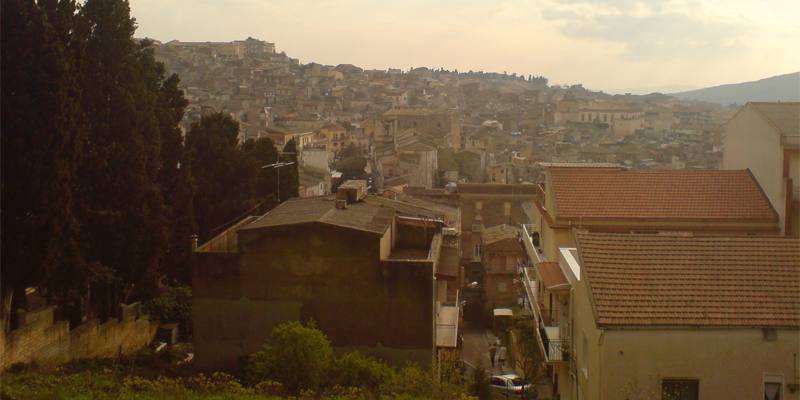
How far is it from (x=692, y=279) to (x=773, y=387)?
187cm

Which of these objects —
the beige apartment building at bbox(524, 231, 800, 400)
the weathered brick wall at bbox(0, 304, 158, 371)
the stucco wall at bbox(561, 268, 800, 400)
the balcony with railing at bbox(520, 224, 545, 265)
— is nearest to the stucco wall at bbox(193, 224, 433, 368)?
the weathered brick wall at bbox(0, 304, 158, 371)

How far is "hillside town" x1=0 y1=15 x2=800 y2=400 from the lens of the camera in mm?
12766

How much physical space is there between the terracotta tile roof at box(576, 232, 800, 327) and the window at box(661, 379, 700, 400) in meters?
0.81

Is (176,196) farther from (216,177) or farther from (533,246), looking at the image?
(533,246)

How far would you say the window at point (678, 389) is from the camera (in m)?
12.6

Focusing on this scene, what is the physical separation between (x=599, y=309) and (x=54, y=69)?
11.2m

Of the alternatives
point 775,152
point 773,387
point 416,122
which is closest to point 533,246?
point 775,152

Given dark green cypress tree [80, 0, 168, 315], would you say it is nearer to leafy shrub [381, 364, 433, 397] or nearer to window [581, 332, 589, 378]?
leafy shrub [381, 364, 433, 397]

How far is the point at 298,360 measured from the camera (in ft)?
50.1

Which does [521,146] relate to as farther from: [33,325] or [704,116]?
[33,325]

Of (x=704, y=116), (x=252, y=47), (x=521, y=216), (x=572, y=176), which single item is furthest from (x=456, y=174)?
(x=252, y=47)

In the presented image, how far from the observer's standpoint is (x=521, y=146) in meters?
85.6

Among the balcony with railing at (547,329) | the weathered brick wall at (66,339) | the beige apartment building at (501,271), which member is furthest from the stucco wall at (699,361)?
the beige apartment building at (501,271)

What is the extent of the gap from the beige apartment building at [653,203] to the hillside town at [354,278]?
0.18 ft
